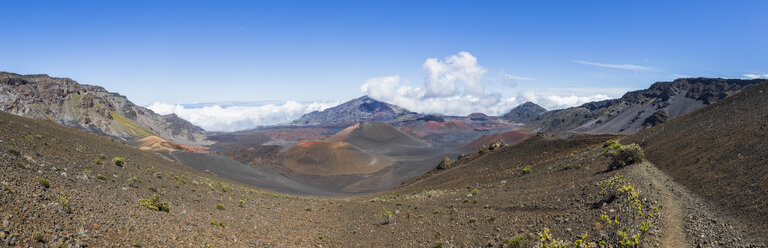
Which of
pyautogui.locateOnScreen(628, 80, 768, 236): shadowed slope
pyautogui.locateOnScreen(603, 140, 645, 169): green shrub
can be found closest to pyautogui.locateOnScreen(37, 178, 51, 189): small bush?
pyautogui.locateOnScreen(628, 80, 768, 236): shadowed slope

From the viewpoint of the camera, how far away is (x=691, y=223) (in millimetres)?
11289

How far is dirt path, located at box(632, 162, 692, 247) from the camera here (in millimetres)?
10211

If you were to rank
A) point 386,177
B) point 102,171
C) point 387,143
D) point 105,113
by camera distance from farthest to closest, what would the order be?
1. point 105,113
2. point 387,143
3. point 386,177
4. point 102,171

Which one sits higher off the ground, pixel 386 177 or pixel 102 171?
pixel 102 171

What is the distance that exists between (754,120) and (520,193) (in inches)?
637

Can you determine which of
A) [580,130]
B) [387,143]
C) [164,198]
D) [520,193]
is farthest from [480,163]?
[580,130]

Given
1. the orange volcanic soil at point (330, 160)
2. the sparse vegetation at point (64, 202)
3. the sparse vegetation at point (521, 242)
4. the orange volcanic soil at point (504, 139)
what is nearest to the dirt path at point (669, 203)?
the sparse vegetation at point (521, 242)

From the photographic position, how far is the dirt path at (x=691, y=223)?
9.88 m

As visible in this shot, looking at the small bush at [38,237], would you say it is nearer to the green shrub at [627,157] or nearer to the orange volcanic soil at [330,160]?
the green shrub at [627,157]

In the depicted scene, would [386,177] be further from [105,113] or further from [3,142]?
[105,113]

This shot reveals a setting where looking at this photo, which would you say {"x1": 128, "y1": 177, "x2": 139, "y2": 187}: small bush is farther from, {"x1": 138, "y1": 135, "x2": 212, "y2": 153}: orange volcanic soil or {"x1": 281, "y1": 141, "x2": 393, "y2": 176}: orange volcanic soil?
{"x1": 281, "y1": 141, "x2": 393, "y2": 176}: orange volcanic soil

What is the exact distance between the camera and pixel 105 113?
17550cm

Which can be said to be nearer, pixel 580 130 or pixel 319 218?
pixel 319 218

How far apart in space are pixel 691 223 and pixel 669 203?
7.95 feet
